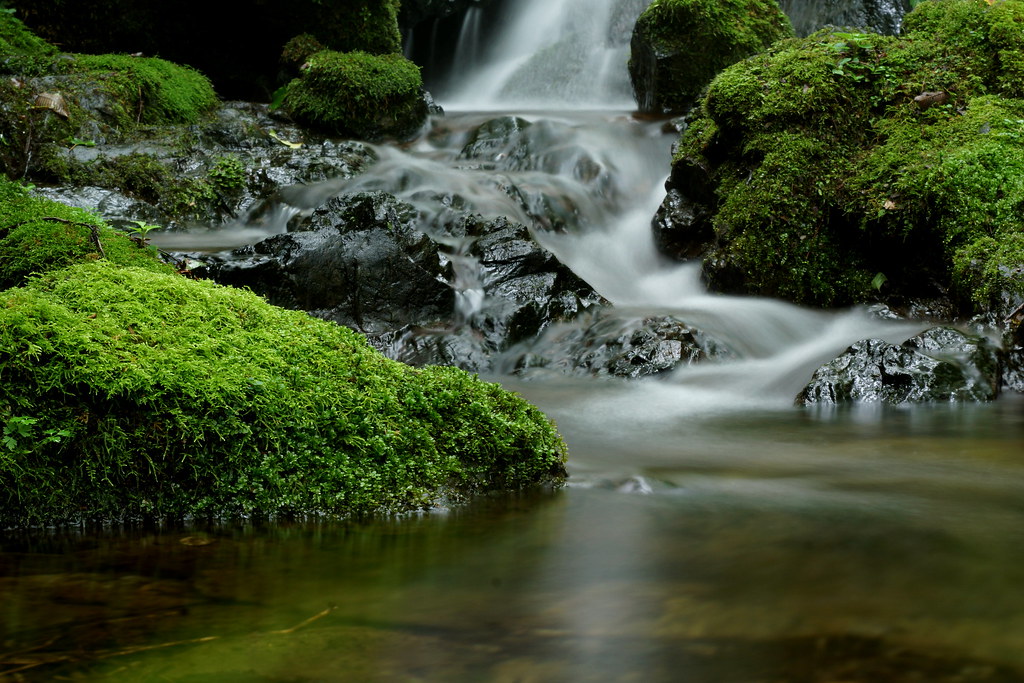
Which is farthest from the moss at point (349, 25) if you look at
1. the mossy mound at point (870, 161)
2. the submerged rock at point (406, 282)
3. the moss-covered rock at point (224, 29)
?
the mossy mound at point (870, 161)

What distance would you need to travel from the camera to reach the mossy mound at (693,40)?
11.6m

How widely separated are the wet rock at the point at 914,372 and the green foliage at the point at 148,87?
8937 mm

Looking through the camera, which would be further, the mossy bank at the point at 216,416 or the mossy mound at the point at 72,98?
the mossy mound at the point at 72,98

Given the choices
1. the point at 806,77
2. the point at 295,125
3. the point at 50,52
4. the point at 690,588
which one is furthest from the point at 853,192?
the point at 50,52

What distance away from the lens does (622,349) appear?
21.7 feet

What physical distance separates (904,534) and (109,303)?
3.01 metres

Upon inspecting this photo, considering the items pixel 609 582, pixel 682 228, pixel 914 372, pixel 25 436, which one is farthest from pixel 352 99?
pixel 609 582

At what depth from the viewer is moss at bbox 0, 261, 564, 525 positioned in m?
2.61

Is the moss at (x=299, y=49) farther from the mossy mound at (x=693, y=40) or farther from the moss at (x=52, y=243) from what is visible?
the moss at (x=52, y=243)

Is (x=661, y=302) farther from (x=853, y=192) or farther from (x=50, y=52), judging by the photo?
(x=50, y=52)

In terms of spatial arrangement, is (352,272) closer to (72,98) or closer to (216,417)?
(216,417)

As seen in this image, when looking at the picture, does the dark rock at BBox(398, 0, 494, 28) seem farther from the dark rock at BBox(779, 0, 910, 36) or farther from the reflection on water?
the reflection on water

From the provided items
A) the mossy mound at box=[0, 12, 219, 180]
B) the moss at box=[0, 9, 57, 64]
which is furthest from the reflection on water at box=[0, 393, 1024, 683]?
the moss at box=[0, 9, 57, 64]

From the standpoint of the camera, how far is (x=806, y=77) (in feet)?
26.3
